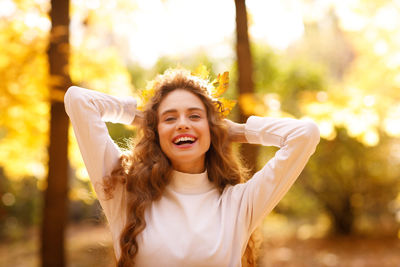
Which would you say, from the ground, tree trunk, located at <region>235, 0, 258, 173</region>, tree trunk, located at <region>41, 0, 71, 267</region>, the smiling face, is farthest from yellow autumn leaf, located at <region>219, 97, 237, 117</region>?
the ground

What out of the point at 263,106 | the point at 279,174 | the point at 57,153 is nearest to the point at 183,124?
the point at 279,174

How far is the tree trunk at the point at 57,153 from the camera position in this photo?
14.0 feet

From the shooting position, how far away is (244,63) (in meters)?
3.50

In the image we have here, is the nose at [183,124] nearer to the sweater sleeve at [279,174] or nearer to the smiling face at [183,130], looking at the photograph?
the smiling face at [183,130]

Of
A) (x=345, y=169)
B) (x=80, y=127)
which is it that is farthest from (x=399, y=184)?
(x=80, y=127)

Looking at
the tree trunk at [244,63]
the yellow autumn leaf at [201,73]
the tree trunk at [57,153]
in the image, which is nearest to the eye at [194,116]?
the yellow autumn leaf at [201,73]

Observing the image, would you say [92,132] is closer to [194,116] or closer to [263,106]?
[194,116]

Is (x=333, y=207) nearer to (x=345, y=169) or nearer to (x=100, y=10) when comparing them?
(x=345, y=169)

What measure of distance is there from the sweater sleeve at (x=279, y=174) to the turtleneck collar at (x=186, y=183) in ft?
0.56

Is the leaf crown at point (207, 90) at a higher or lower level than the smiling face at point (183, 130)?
higher

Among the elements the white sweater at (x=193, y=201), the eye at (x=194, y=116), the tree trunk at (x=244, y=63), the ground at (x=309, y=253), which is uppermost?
the tree trunk at (x=244, y=63)

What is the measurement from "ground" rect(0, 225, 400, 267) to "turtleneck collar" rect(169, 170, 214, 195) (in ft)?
12.1

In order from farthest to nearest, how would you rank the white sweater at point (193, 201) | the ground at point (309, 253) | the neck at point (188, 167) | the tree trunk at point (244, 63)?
the ground at point (309, 253) → the tree trunk at point (244, 63) → the neck at point (188, 167) → the white sweater at point (193, 201)

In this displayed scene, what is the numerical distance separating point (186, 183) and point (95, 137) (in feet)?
1.55
